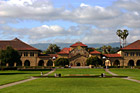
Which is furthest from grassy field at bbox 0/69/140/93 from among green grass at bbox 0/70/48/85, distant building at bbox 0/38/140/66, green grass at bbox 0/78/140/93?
distant building at bbox 0/38/140/66

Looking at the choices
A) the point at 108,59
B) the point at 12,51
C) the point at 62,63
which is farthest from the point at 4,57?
the point at 108,59

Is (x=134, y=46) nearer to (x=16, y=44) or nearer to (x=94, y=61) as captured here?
(x=94, y=61)

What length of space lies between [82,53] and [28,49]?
23040 millimetres

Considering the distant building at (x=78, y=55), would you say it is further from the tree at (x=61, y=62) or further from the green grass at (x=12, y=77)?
the green grass at (x=12, y=77)

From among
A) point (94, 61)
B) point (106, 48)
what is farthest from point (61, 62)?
point (106, 48)

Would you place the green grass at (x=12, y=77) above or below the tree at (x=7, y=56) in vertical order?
below

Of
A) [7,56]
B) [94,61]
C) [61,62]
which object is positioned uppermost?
[7,56]

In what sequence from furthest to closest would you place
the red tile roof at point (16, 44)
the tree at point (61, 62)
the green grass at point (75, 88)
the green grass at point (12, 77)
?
the red tile roof at point (16, 44) < the tree at point (61, 62) < the green grass at point (12, 77) < the green grass at point (75, 88)

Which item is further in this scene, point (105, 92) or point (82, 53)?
point (82, 53)

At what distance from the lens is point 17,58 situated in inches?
3541

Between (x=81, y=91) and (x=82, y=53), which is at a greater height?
(x=82, y=53)

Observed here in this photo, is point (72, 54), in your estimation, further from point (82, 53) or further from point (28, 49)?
point (28, 49)

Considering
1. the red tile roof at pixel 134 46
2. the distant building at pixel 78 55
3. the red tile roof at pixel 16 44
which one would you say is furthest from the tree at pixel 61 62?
the red tile roof at pixel 134 46

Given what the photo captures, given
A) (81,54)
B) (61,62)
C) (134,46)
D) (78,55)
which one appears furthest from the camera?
(134,46)
